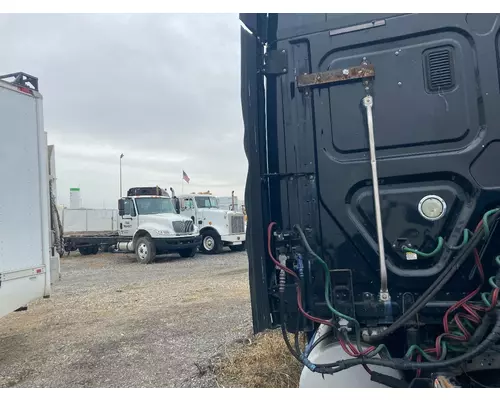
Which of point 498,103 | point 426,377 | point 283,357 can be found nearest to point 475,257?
point 426,377

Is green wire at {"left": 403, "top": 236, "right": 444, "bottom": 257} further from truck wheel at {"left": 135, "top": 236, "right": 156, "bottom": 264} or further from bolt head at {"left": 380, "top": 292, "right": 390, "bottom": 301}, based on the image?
truck wheel at {"left": 135, "top": 236, "right": 156, "bottom": 264}

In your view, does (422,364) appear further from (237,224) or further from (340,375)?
(237,224)

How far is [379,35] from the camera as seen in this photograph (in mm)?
2371

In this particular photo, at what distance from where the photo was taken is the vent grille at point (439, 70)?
7.44ft

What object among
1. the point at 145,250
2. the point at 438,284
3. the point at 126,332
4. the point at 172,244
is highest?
the point at 438,284

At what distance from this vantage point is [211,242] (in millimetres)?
15992

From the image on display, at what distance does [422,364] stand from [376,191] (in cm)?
89

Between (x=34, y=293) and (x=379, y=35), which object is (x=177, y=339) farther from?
(x=379, y=35)

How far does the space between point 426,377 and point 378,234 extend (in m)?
0.77

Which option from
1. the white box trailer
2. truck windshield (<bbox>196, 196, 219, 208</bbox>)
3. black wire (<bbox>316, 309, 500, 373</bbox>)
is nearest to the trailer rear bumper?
truck windshield (<bbox>196, 196, 219, 208</bbox>)

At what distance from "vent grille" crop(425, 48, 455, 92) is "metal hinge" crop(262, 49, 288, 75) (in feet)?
2.61

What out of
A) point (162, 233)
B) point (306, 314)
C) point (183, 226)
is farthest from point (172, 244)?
point (306, 314)

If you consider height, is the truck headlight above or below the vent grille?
below

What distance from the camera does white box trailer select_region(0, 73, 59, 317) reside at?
423cm
